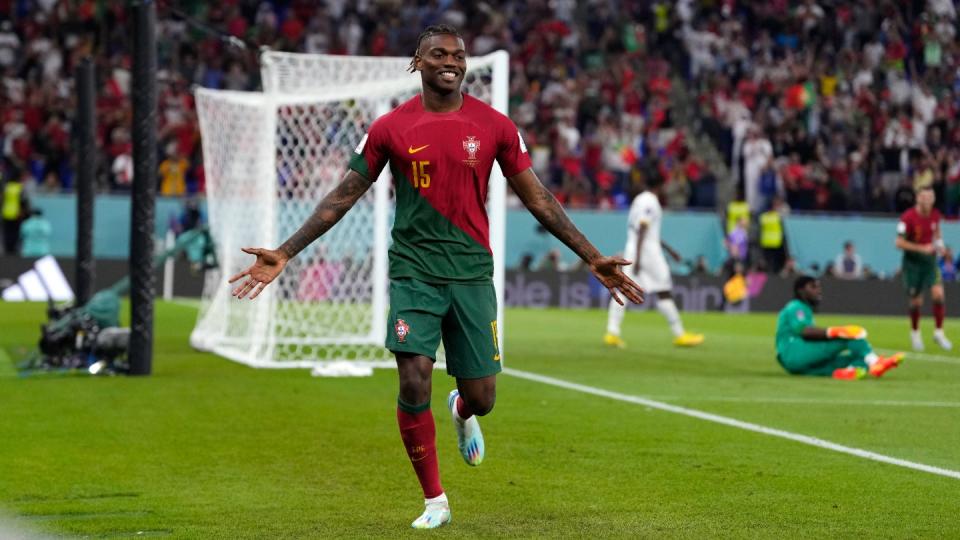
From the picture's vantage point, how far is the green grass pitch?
6.43 metres

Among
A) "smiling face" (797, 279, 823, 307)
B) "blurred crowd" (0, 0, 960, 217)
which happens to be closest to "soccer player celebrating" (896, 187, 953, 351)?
"smiling face" (797, 279, 823, 307)

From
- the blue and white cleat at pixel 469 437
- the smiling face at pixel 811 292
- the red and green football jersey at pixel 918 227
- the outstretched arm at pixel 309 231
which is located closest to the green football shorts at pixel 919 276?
the red and green football jersey at pixel 918 227

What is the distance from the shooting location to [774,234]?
32281 millimetres

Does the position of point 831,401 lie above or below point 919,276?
below

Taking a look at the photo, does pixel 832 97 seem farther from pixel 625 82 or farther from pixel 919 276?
pixel 919 276

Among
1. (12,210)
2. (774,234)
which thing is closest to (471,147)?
(12,210)

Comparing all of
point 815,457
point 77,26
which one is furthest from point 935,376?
point 77,26

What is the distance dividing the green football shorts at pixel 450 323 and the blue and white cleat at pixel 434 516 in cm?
55

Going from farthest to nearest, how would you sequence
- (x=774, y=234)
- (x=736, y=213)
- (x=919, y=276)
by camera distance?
(x=774, y=234)
(x=736, y=213)
(x=919, y=276)

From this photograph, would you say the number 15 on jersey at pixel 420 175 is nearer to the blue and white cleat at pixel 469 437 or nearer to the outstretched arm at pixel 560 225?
the outstretched arm at pixel 560 225

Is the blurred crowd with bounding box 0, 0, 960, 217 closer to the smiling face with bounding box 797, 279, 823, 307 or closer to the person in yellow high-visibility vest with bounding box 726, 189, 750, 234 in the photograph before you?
the person in yellow high-visibility vest with bounding box 726, 189, 750, 234

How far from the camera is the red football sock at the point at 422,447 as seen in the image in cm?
640

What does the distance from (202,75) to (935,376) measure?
20.5 meters

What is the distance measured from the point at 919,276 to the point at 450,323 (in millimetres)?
14612
